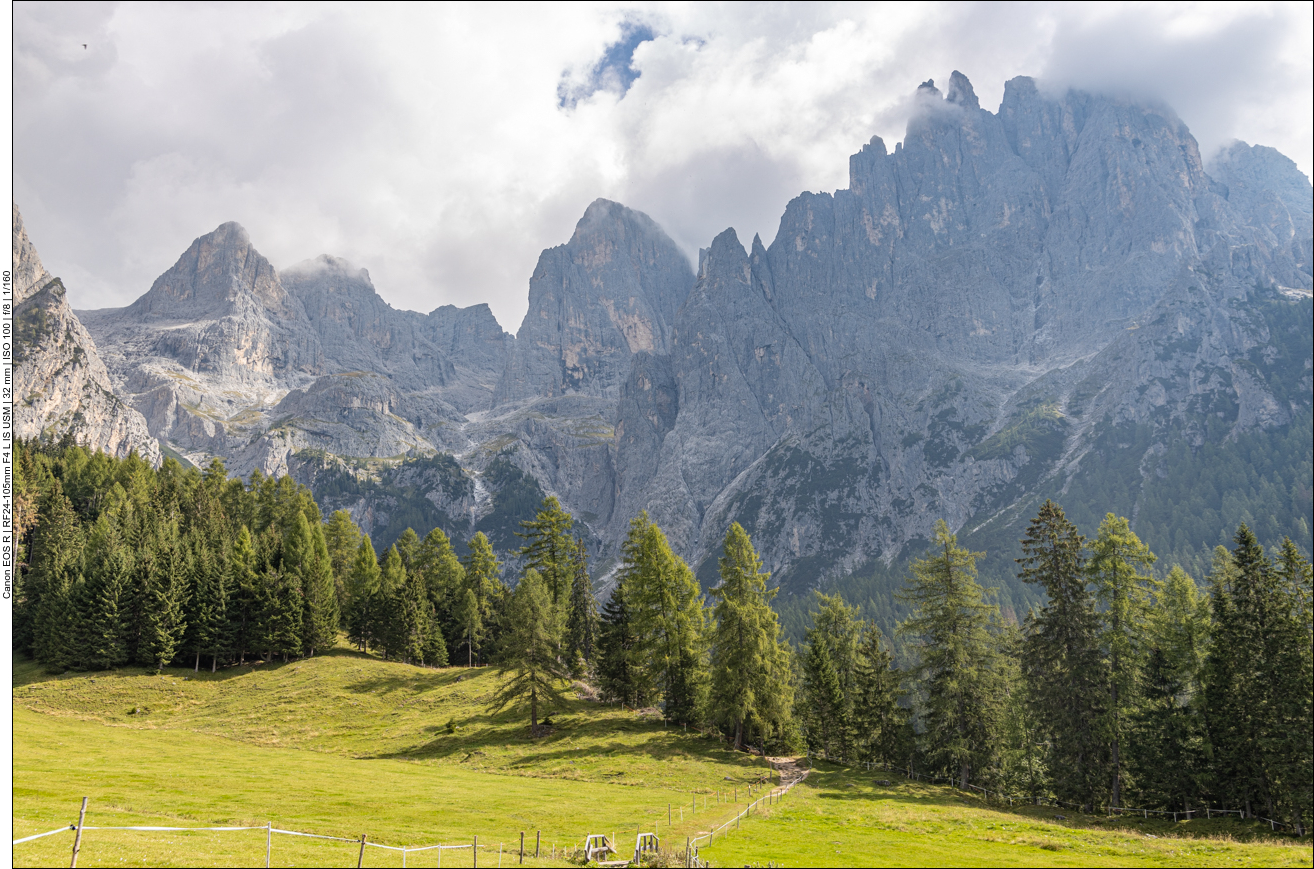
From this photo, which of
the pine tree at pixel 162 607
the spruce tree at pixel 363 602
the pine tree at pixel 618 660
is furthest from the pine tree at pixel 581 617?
the pine tree at pixel 162 607

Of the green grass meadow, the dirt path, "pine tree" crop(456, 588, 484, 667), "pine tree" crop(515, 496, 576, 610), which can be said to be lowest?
the dirt path

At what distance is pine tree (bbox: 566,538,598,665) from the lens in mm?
76125

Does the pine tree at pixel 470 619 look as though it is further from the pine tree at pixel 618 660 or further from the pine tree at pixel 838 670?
the pine tree at pixel 838 670

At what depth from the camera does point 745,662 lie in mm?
55969

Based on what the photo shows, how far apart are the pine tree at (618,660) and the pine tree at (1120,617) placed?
1470 inches

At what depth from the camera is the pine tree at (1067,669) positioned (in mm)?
44906

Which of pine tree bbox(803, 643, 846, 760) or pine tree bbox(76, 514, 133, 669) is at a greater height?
pine tree bbox(76, 514, 133, 669)

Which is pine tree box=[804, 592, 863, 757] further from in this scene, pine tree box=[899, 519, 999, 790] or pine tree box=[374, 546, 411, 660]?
pine tree box=[374, 546, 411, 660]

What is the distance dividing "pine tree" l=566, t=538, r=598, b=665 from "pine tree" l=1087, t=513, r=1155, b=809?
46.5m

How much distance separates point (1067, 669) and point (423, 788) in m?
41.1

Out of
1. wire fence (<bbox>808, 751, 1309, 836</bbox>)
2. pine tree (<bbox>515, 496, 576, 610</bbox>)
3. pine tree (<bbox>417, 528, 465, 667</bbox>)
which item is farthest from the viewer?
pine tree (<bbox>417, 528, 465, 667</bbox>)

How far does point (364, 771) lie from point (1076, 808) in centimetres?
4664

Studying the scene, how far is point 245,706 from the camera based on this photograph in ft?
215

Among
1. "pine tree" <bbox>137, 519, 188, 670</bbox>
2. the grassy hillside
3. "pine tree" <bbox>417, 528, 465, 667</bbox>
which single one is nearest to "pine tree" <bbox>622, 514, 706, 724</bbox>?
the grassy hillside
